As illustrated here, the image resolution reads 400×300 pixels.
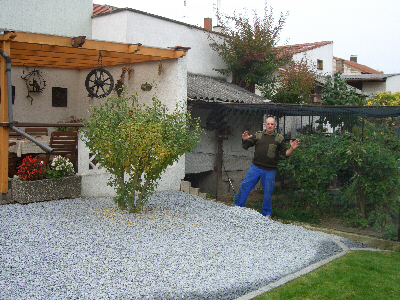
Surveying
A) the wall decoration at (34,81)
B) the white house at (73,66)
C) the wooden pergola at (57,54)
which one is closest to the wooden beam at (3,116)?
the wooden pergola at (57,54)

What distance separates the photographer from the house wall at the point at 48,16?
11852mm

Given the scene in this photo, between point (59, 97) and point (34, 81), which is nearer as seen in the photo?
point (34, 81)

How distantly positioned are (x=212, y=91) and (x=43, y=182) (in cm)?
628

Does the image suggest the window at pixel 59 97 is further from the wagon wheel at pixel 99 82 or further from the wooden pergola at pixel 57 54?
the wagon wheel at pixel 99 82

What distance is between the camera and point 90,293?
4.36 m

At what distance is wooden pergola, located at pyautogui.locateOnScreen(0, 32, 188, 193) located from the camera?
7352 millimetres

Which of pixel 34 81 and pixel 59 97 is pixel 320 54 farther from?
pixel 34 81

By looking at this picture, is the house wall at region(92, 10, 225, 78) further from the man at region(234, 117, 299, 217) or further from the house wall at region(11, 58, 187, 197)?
the man at region(234, 117, 299, 217)

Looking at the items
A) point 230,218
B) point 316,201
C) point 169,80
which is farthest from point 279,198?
point 169,80

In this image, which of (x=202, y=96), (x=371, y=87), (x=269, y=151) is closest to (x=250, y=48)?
(x=202, y=96)

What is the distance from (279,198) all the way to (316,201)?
58.0 inches

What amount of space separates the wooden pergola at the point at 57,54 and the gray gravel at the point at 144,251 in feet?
5.42

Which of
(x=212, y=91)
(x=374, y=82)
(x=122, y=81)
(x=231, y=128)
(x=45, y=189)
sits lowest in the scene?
(x=45, y=189)

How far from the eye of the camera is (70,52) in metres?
9.41
